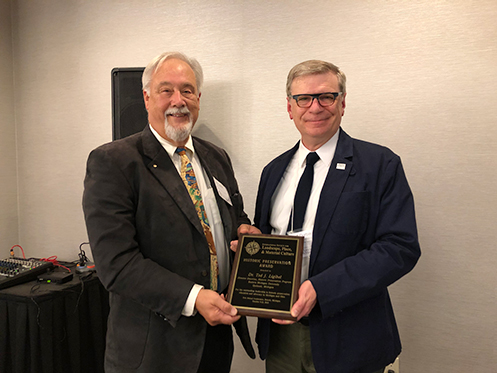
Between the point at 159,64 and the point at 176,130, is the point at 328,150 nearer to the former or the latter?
the point at 176,130

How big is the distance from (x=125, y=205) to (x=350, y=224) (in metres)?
0.95

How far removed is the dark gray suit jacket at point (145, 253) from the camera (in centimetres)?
140

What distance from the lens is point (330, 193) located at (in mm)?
1521

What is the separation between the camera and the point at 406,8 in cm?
229

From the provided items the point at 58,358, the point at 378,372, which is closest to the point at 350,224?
the point at 378,372

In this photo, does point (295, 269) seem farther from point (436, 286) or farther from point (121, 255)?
point (436, 286)

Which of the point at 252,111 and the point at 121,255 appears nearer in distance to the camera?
the point at 121,255

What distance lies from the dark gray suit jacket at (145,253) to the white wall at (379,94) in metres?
1.27

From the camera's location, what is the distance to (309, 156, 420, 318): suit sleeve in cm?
139

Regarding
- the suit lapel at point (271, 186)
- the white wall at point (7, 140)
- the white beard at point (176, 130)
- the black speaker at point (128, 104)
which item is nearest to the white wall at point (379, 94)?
the white wall at point (7, 140)

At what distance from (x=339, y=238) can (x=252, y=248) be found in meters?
0.38

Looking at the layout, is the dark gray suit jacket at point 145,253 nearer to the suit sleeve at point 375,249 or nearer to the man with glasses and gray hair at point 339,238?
the man with glasses and gray hair at point 339,238

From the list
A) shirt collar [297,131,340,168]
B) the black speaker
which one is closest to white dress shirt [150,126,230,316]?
shirt collar [297,131,340,168]

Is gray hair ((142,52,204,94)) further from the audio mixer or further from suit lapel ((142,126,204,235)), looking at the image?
the audio mixer
